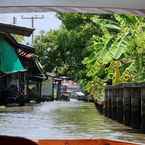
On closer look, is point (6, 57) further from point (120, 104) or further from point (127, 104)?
point (120, 104)

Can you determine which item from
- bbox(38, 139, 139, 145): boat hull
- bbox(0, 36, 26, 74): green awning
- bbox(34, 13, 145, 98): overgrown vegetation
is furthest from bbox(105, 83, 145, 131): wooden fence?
bbox(38, 139, 139, 145): boat hull

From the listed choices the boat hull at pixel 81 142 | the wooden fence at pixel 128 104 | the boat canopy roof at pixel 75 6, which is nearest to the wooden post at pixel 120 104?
Answer: the wooden fence at pixel 128 104

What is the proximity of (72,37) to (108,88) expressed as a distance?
22.0 metres

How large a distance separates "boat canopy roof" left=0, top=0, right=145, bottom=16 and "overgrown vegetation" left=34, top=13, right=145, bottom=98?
10719mm

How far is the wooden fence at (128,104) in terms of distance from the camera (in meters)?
20.8

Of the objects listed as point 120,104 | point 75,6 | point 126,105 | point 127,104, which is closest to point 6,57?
point 75,6

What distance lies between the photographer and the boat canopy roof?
18.2 ft

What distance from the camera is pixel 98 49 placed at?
25.7m

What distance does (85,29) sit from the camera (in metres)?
46.0

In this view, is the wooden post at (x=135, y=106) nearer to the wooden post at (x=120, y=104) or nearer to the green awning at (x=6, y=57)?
the wooden post at (x=120, y=104)

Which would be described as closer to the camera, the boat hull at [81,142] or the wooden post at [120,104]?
the boat hull at [81,142]

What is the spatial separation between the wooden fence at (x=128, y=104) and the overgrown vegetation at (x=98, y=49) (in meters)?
0.73

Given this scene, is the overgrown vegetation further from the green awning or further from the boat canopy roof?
the boat canopy roof

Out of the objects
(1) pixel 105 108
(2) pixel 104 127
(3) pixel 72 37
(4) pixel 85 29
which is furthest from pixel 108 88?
(3) pixel 72 37
